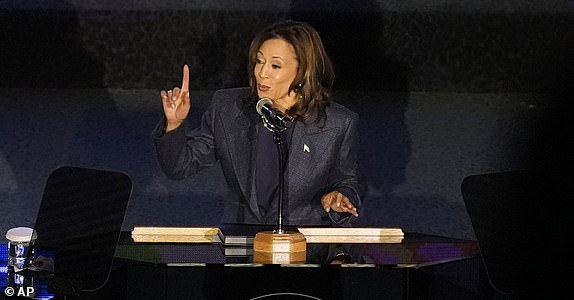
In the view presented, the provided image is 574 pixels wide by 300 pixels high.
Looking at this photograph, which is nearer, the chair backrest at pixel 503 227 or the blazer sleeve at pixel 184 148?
the chair backrest at pixel 503 227

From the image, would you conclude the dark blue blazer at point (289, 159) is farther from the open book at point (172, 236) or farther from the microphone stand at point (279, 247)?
the microphone stand at point (279, 247)

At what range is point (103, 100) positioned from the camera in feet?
17.9

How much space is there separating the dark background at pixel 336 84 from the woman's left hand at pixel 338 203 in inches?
84.6

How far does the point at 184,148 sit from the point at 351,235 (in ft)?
2.24

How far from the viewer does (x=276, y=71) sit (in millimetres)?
3361

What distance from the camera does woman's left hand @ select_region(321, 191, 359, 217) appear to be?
2967 mm

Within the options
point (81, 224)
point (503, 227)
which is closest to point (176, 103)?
point (81, 224)

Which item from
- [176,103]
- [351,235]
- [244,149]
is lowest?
[351,235]

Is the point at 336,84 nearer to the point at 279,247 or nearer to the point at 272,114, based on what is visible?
the point at 272,114

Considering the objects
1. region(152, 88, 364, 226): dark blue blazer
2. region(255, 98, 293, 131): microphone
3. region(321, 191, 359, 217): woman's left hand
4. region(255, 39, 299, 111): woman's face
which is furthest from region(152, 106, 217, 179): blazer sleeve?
region(255, 98, 293, 131): microphone

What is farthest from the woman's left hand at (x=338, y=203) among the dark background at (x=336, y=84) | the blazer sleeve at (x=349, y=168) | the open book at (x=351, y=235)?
the dark background at (x=336, y=84)

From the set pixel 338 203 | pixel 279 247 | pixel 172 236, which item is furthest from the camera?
pixel 338 203

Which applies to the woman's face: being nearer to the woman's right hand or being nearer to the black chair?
the woman's right hand

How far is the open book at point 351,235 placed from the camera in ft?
9.18
